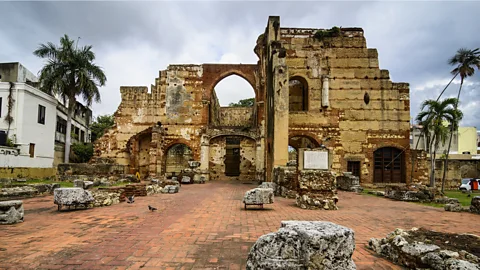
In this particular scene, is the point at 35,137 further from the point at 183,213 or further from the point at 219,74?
the point at 183,213

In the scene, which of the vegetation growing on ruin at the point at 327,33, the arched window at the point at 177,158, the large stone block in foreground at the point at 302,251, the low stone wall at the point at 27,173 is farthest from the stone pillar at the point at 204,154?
the large stone block in foreground at the point at 302,251

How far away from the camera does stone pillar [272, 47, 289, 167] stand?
16.8 metres

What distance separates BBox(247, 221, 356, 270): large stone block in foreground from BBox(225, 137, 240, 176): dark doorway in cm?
2544

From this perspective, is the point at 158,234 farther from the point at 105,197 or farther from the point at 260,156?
the point at 260,156

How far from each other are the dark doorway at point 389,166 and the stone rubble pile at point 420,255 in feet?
62.1

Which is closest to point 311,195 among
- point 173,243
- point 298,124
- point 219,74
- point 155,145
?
point 173,243

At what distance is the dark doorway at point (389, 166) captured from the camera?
22125mm

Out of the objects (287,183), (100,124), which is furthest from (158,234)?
(100,124)

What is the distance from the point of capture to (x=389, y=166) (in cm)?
2230

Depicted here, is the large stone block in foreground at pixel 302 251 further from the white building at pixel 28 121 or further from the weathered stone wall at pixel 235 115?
the weathered stone wall at pixel 235 115

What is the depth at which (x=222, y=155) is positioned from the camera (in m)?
28.2

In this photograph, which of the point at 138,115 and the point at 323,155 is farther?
the point at 138,115

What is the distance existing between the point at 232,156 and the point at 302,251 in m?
26.4

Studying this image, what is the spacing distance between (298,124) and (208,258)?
60.9 ft
